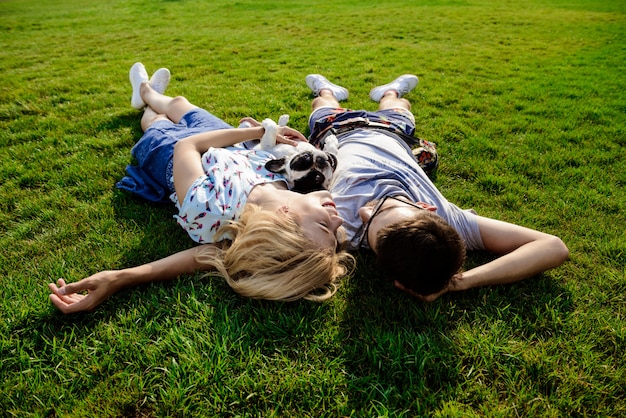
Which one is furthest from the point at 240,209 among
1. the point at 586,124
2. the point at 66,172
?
the point at 586,124

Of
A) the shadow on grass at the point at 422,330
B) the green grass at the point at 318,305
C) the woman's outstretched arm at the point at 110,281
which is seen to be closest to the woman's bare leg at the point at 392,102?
the green grass at the point at 318,305

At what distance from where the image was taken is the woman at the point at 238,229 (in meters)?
2.40

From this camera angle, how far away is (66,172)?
3912mm

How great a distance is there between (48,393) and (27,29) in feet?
48.6

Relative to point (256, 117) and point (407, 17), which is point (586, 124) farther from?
point (407, 17)

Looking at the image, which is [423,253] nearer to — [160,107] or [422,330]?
[422,330]

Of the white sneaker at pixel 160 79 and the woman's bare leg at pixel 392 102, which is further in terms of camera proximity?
the white sneaker at pixel 160 79

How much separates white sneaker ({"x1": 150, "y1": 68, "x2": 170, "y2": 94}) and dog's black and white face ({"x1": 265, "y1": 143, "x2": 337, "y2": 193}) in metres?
2.78

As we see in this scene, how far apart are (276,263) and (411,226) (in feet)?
2.95

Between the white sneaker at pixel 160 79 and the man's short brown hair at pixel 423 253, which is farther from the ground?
the white sneaker at pixel 160 79

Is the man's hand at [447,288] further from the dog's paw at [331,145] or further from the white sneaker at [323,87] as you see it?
the white sneaker at [323,87]

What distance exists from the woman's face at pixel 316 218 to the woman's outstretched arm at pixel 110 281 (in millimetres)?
690

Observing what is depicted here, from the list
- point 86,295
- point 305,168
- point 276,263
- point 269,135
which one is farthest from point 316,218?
point 86,295

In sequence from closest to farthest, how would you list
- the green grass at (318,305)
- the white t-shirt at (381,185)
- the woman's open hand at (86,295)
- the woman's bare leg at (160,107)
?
1. the green grass at (318,305)
2. the woman's open hand at (86,295)
3. the white t-shirt at (381,185)
4. the woman's bare leg at (160,107)
